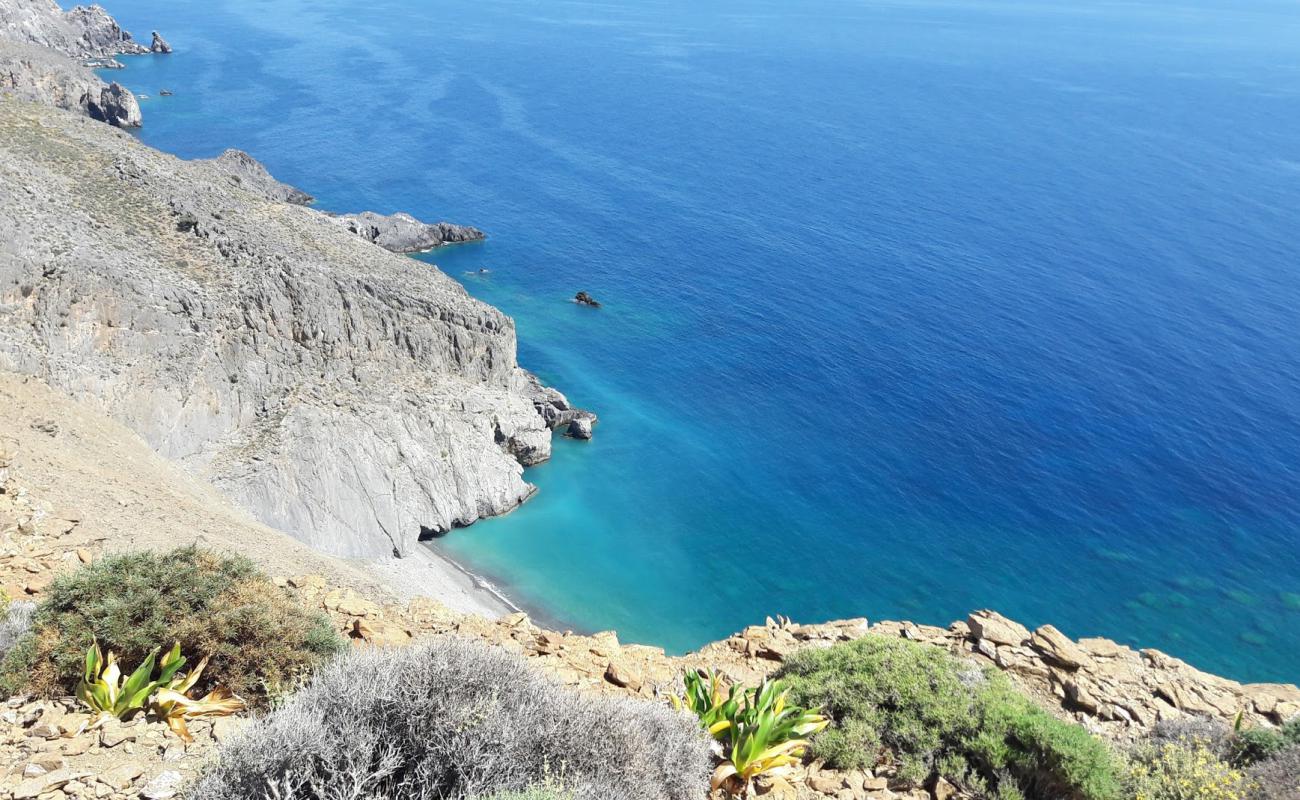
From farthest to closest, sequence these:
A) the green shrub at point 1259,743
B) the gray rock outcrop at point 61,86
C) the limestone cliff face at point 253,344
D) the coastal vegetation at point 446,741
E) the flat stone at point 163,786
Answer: the gray rock outcrop at point 61,86
the limestone cliff face at point 253,344
the green shrub at point 1259,743
the flat stone at point 163,786
the coastal vegetation at point 446,741

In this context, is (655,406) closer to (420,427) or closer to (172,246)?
(420,427)

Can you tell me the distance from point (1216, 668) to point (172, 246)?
53.0 meters

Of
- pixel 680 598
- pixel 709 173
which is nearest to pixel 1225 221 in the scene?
→ pixel 709 173

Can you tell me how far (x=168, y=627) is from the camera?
45.0 feet

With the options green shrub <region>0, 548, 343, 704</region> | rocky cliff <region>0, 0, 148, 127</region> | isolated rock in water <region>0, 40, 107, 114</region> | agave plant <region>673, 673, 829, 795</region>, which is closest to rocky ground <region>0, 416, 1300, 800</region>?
agave plant <region>673, 673, 829, 795</region>

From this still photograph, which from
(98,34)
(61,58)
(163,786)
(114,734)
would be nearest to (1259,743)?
(163,786)

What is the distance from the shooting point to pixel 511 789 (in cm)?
1047

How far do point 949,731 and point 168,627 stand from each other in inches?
533

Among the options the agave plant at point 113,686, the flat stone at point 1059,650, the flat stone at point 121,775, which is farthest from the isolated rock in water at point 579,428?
the flat stone at point 121,775

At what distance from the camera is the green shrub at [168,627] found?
12922 millimetres

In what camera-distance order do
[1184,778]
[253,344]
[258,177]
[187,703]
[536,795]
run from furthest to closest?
[258,177] → [253,344] → [1184,778] → [187,703] → [536,795]

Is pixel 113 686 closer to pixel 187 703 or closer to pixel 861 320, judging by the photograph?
pixel 187 703

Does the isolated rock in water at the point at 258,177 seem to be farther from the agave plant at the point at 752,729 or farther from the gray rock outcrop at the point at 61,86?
the agave plant at the point at 752,729

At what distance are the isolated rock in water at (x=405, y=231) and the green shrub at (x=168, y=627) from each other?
6731cm
